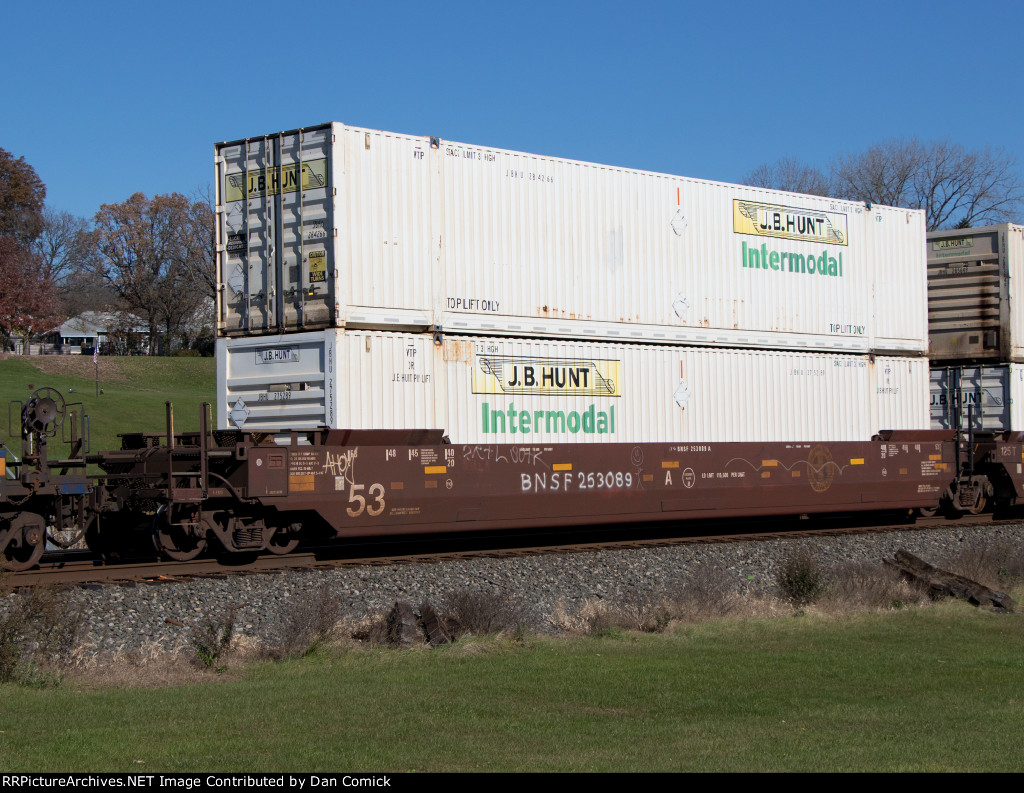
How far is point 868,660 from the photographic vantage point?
8.95 metres

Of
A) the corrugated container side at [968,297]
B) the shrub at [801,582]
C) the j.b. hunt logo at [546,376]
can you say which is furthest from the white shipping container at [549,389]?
the shrub at [801,582]

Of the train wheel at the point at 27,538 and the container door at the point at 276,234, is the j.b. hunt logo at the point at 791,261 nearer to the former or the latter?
the container door at the point at 276,234

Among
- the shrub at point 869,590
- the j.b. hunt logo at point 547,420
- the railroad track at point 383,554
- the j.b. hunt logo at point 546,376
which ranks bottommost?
the shrub at point 869,590

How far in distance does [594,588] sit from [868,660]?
399 centimetres

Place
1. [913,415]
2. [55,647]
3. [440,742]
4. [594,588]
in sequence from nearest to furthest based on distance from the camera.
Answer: [440,742], [55,647], [594,588], [913,415]

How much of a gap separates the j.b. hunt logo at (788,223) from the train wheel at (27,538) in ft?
36.2

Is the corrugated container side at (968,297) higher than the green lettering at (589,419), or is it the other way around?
the corrugated container side at (968,297)

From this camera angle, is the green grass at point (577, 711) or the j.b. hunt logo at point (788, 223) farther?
the j.b. hunt logo at point (788, 223)

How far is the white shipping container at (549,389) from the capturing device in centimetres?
1293

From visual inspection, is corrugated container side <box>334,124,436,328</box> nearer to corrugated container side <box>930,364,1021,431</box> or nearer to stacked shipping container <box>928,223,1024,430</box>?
corrugated container side <box>930,364,1021,431</box>

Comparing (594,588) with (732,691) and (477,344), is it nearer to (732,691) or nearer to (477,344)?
(477,344)

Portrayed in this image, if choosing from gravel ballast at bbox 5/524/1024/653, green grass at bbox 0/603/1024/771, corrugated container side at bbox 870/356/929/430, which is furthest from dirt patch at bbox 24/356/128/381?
green grass at bbox 0/603/1024/771

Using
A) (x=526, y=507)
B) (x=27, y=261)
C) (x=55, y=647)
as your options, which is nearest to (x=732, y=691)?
(x=55, y=647)

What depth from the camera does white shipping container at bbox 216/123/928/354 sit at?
13023 millimetres
